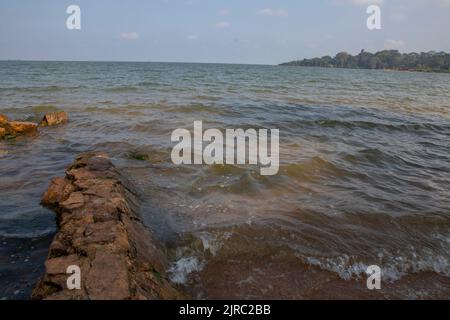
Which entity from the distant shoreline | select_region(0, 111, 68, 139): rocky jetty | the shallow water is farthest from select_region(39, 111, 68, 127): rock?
the distant shoreline

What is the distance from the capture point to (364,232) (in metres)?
5.28

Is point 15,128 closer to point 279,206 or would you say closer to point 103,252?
point 279,206

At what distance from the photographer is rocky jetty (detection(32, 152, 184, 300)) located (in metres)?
2.98

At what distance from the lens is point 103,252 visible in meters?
3.34

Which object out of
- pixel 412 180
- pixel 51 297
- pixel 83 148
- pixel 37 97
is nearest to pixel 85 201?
pixel 51 297

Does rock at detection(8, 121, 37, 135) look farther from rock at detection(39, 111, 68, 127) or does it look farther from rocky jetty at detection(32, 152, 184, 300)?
rocky jetty at detection(32, 152, 184, 300)

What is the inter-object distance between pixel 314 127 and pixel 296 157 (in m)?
4.75

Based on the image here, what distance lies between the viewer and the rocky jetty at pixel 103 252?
9.78ft

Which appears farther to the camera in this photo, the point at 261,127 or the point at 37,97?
the point at 37,97

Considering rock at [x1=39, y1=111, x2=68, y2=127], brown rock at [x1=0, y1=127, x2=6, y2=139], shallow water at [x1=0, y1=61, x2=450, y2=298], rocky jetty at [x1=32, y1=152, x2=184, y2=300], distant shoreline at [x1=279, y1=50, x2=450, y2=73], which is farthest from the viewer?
distant shoreline at [x1=279, y1=50, x2=450, y2=73]

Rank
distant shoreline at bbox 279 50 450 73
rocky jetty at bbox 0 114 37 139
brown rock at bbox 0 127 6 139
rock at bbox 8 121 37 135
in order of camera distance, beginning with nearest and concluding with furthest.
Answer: brown rock at bbox 0 127 6 139 → rocky jetty at bbox 0 114 37 139 → rock at bbox 8 121 37 135 → distant shoreline at bbox 279 50 450 73

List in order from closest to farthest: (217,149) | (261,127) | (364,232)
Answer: (364,232) → (217,149) → (261,127)
